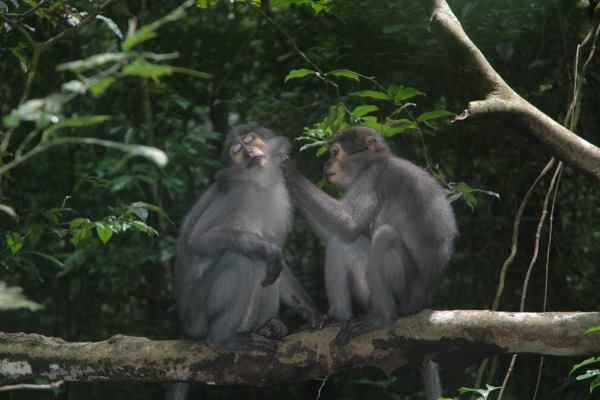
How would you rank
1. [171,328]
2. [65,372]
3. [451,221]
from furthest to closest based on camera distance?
[171,328], [451,221], [65,372]

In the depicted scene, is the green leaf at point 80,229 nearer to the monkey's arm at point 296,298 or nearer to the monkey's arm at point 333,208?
the monkey's arm at point 333,208

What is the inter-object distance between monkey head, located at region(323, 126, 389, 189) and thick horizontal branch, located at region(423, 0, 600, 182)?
1.34 metres

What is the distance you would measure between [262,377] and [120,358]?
0.88 metres

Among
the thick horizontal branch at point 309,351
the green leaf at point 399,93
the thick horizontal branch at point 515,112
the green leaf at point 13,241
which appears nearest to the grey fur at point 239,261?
the thick horizontal branch at point 309,351

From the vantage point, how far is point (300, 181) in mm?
5207

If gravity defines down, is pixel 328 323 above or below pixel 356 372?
Result: above

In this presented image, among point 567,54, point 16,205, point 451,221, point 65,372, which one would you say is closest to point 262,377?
point 65,372

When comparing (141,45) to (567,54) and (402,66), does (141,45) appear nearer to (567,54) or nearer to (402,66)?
(402,66)

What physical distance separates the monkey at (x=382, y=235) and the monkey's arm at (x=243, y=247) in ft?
1.25

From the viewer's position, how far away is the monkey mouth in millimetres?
5673

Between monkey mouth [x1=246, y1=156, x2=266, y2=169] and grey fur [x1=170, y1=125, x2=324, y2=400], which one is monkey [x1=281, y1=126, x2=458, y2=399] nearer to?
grey fur [x1=170, y1=125, x2=324, y2=400]

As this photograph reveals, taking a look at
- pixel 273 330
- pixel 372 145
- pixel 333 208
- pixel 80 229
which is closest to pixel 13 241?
pixel 80 229

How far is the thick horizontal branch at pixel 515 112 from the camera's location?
4180 mm

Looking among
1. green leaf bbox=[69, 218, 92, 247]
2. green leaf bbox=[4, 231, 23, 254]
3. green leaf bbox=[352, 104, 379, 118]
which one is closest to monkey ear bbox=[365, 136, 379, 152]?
green leaf bbox=[352, 104, 379, 118]
